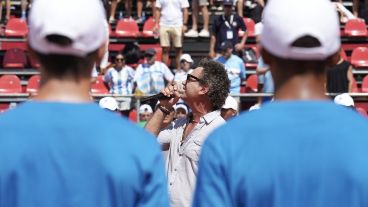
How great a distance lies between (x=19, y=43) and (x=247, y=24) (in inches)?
156

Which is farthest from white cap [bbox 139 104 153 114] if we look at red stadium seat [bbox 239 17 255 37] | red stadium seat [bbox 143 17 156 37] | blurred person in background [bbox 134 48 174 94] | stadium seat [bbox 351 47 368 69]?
stadium seat [bbox 351 47 368 69]

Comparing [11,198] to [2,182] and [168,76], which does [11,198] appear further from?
[168,76]

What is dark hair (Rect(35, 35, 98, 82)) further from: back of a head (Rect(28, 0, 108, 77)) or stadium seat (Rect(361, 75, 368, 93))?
stadium seat (Rect(361, 75, 368, 93))

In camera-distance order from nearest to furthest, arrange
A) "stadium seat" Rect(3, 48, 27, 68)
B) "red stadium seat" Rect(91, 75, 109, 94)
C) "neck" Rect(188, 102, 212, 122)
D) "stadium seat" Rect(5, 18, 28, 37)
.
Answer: "neck" Rect(188, 102, 212, 122), "red stadium seat" Rect(91, 75, 109, 94), "stadium seat" Rect(3, 48, 27, 68), "stadium seat" Rect(5, 18, 28, 37)

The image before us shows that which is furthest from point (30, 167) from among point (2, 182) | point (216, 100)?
point (216, 100)

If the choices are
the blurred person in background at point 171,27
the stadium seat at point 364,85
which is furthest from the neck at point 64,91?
the blurred person in background at point 171,27

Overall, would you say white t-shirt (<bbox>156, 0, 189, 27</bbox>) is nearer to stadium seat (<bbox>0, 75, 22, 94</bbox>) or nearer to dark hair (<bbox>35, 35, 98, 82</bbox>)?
stadium seat (<bbox>0, 75, 22, 94</bbox>)

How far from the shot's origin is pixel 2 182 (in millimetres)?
2695

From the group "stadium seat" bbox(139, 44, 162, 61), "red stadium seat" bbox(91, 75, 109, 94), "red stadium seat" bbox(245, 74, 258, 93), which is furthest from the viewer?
"stadium seat" bbox(139, 44, 162, 61)

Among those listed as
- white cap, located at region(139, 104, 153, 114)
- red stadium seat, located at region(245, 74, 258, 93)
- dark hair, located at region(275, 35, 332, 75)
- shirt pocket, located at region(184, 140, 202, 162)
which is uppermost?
dark hair, located at region(275, 35, 332, 75)

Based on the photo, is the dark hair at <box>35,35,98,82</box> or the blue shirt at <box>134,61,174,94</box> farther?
the blue shirt at <box>134,61,174,94</box>

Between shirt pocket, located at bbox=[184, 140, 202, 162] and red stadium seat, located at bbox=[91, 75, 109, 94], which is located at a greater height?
shirt pocket, located at bbox=[184, 140, 202, 162]

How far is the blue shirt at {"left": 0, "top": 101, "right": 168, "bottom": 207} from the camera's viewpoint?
2688 mm

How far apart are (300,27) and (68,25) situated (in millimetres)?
662
